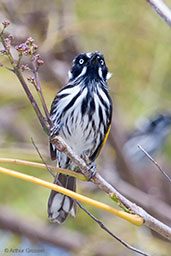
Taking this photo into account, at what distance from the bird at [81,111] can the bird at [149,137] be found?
2.13m

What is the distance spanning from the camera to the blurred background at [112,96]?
4195 millimetres

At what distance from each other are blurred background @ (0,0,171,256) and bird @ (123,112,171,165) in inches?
22.3

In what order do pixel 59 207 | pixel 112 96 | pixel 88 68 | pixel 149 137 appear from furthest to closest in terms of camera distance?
pixel 149 137 < pixel 112 96 < pixel 88 68 < pixel 59 207

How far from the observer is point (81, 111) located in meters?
3.03

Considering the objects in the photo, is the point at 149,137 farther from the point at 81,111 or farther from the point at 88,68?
the point at 81,111

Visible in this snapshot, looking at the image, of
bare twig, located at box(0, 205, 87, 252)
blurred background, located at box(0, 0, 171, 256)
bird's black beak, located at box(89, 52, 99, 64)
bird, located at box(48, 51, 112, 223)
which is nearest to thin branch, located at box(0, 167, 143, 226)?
bird, located at box(48, 51, 112, 223)

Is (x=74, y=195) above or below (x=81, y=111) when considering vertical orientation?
above

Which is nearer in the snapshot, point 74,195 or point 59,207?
point 74,195

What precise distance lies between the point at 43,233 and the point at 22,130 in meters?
0.96

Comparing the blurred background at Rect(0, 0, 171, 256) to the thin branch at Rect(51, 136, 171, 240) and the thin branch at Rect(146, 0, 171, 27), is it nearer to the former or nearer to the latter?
the thin branch at Rect(146, 0, 171, 27)

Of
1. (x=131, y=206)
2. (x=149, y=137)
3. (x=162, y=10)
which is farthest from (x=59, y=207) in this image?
(x=149, y=137)

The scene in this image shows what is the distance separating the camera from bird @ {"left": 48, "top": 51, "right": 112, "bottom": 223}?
3033 millimetres

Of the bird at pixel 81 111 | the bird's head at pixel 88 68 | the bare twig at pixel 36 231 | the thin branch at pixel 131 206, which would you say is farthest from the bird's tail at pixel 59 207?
the bare twig at pixel 36 231

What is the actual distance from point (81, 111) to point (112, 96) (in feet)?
5.18
